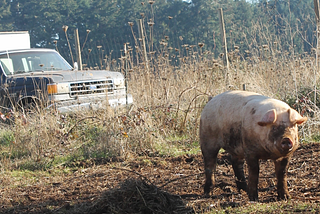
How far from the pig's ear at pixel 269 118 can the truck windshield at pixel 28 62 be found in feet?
21.9

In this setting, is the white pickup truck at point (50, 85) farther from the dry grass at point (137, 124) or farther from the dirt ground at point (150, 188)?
the dirt ground at point (150, 188)

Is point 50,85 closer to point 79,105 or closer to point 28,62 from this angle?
point 79,105

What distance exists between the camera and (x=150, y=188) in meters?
4.09

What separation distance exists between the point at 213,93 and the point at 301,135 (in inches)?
77.4

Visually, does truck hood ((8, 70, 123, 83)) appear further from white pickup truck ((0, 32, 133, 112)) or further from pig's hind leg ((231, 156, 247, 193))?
pig's hind leg ((231, 156, 247, 193))

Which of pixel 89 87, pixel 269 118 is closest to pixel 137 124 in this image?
pixel 89 87

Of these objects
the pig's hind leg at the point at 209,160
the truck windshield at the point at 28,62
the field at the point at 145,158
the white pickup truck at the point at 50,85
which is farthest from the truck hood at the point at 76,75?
the pig's hind leg at the point at 209,160

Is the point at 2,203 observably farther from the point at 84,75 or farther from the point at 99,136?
the point at 84,75

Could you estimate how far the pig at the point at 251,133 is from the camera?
3.38 meters

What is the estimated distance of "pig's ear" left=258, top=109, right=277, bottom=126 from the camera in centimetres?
335

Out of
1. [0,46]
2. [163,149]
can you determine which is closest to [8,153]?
[163,149]

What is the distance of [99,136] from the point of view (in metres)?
6.86

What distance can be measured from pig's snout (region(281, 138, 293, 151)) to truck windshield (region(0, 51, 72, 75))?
22.5 ft

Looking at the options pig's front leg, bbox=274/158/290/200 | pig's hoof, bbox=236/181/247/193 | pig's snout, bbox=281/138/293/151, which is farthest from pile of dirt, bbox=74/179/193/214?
pig's snout, bbox=281/138/293/151
